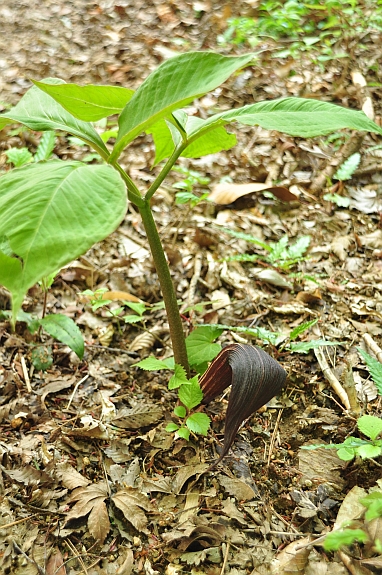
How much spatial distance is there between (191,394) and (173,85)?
887 mm

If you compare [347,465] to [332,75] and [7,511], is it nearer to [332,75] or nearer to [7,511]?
[7,511]

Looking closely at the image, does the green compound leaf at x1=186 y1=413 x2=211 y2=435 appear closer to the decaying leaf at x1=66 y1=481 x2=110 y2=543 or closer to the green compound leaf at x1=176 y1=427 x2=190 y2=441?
the green compound leaf at x1=176 y1=427 x2=190 y2=441

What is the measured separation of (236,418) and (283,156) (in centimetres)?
210

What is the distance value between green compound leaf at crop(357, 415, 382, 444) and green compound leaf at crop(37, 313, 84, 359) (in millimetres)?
937

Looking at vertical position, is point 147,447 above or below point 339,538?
below

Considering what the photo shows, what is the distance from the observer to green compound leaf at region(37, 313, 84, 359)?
5.41ft

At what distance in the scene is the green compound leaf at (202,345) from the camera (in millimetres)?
1551

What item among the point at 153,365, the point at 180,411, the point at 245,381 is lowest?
the point at 180,411

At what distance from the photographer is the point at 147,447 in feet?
5.02

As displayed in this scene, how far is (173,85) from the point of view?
1.02 metres

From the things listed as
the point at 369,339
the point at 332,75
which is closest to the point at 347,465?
the point at 369,339

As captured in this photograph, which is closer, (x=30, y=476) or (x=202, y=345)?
(x=30, y=476)

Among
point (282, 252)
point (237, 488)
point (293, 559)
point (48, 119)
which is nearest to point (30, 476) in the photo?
point (237, 488)

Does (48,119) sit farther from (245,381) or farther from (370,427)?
(370,427)
